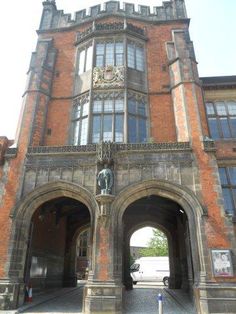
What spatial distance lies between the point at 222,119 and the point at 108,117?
7358mm

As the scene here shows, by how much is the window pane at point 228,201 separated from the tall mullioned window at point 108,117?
6.28m

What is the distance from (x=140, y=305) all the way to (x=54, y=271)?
27.1 feet

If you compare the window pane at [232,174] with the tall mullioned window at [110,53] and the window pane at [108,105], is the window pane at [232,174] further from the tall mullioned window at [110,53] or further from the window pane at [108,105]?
the tall mullioned window at [110,53]

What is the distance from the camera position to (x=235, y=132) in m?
16.9

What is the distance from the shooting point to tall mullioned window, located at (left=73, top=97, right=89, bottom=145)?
15681 millimetres

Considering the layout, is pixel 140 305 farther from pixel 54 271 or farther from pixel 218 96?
pixel 218 96

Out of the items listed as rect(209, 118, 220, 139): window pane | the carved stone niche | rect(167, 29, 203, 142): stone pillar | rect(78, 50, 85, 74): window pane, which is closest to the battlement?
rect(167, 29, 203, 142): stone pillar

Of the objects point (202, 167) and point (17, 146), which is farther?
point (17, 146)

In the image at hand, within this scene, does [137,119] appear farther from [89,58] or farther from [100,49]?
[100,49]

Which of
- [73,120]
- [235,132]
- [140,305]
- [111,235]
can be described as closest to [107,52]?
[73,120]

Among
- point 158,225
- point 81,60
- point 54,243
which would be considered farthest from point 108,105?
point 158,225

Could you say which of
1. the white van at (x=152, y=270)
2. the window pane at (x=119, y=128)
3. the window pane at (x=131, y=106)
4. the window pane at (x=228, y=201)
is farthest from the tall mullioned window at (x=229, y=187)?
the white van at (x=152, y=270)

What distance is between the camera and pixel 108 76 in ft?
55.7

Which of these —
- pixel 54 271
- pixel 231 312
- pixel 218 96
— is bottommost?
pixel 231 312
